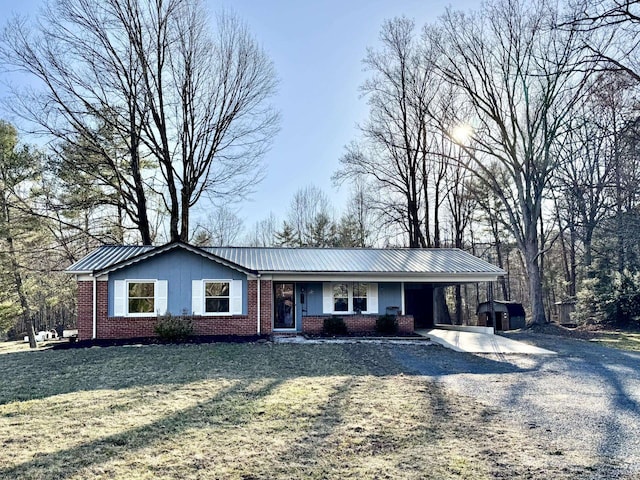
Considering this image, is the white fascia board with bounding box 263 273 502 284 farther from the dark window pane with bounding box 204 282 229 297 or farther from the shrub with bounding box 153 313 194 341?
the shrub with bounding box 153 313 194 341

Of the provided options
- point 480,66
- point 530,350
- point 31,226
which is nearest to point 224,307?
point 530,350

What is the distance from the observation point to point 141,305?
1602 centimetres

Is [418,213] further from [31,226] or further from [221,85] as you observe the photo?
[31,226]

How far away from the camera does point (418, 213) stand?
3055 cm

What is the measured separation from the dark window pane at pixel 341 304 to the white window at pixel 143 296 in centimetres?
621

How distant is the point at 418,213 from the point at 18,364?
23870 millimetres

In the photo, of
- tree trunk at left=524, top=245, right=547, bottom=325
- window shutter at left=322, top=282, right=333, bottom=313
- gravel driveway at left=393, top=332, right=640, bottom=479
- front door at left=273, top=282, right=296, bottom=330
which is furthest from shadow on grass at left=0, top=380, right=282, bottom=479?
tree trunk at left=524, top=245, right=547, bottom=325

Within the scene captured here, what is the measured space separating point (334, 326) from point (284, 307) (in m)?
2.40

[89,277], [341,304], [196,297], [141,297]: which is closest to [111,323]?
[141,297]

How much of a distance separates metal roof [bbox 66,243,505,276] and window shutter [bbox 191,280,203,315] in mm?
1207

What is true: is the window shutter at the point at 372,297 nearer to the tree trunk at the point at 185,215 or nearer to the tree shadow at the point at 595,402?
the tree shadow at the point at 595,402

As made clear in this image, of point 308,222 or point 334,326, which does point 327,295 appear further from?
point 308,222

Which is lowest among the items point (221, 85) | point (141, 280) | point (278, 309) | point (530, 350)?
point (530, 350)

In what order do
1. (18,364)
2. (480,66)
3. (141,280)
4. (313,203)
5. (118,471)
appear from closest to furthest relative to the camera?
(118,471)
(18,364)
(141,280)
(480,66)
(313,203)
